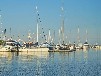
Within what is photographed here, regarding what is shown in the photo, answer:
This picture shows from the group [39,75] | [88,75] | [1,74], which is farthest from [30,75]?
[88,75]

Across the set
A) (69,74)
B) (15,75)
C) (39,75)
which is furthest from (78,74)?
(15,75)

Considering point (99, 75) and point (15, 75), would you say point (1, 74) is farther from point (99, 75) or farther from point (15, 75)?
point (99, 75)

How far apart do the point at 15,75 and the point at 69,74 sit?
1219 centimetres

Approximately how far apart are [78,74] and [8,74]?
51.7ft

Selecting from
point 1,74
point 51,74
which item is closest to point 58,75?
point 51,74

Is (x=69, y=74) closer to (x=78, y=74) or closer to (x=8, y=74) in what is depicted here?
(x=78, y=74)

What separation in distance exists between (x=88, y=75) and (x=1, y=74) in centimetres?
1942

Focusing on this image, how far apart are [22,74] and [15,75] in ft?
7.02

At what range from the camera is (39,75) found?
71625 millimetres

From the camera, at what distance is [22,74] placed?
72688 mm

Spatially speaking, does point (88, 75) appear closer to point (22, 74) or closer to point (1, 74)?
point (22, 74)

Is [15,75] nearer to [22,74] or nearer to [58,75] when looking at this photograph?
[22,74]

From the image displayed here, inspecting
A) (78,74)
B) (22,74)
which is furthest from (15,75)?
(78,74)

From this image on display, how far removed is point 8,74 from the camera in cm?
7288
